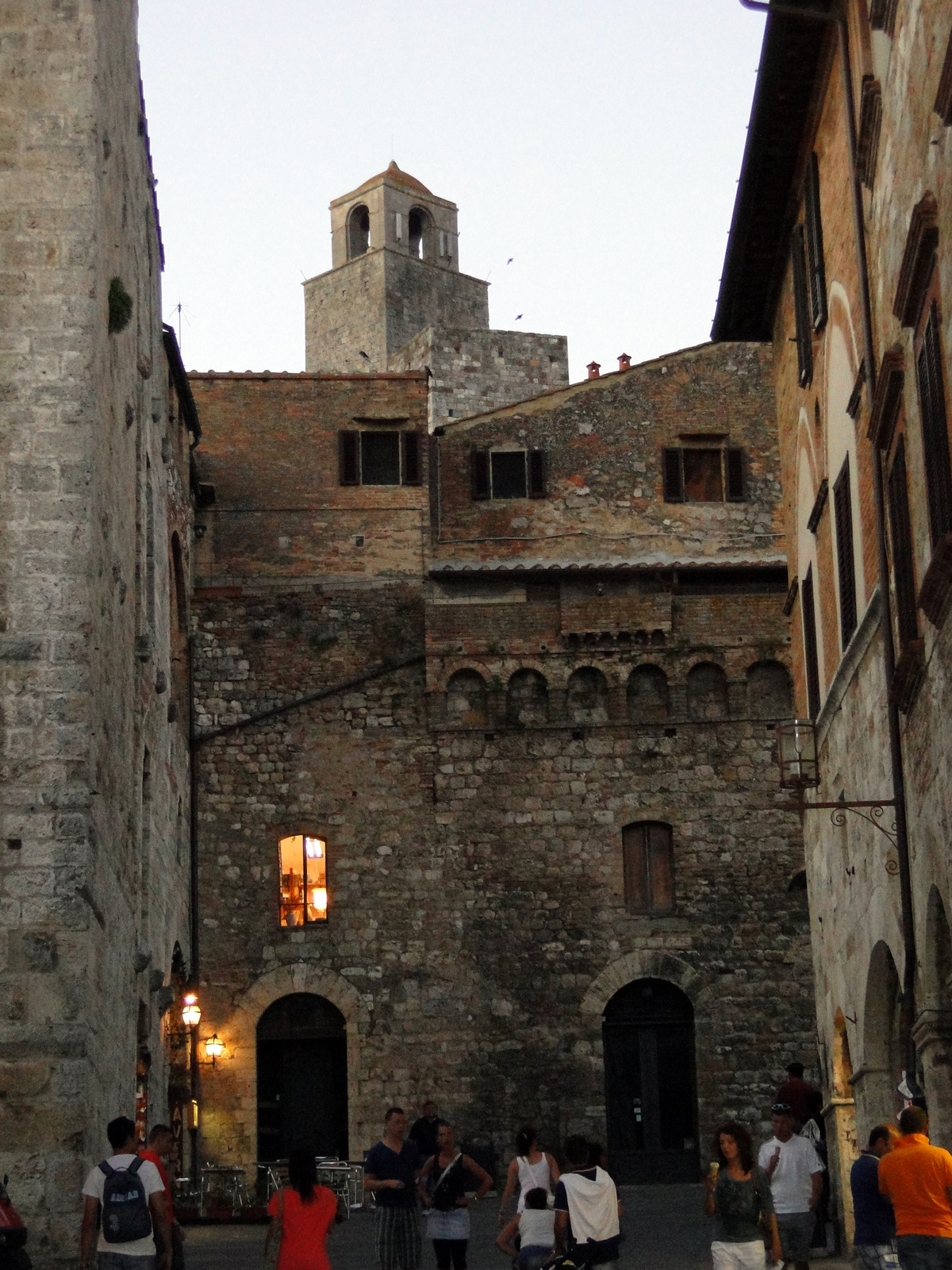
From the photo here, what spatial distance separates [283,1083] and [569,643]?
6718 mm

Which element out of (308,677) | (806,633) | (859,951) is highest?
(308,677)

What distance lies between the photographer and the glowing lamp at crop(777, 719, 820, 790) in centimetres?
1527

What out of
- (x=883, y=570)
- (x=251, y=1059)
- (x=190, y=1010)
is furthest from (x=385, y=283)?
(x=883, y=570)

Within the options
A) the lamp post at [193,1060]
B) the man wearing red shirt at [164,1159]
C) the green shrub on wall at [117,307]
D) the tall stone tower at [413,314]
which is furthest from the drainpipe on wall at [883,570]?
the tall stone tower at [413,314]

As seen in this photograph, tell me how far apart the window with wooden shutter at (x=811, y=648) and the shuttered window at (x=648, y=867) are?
8.71 meters

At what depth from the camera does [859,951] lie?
13.8 meters

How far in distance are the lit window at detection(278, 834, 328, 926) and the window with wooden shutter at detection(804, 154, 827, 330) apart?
12075mm

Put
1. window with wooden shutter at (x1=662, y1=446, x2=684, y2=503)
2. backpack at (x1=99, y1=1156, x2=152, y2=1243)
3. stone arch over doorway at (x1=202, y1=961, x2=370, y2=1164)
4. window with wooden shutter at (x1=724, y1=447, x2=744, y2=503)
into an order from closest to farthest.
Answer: backpack at (x1=99, y1=1156, x2=152, y2=1243), stone arch over doorway at (x1=202, y1=961, x2=370, y2=1164), window with wooden shutter at (x1=662, y1=446, x2=684, y2=503), window with wooden shutter at (x1=724, y1=447, x2=744, y2=503)

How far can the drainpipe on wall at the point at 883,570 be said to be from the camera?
11438mm

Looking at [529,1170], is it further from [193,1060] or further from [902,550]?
[193,1060]

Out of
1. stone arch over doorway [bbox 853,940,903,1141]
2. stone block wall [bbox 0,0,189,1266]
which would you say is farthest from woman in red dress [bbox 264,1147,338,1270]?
stone arch over doorway [bbox 853,940,903,1141]

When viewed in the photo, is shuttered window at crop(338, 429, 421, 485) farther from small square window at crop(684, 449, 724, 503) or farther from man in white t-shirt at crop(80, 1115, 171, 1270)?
man in white t-shirt at crop(80, 1115, 171, 1270)

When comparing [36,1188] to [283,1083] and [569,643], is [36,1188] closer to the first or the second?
[283,1083]

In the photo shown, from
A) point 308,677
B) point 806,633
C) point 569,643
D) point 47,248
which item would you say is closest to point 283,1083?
point 308,677
